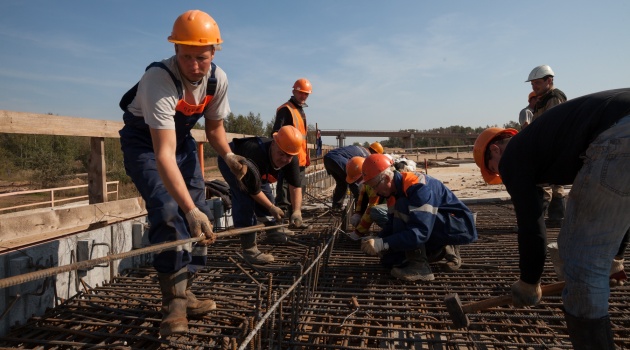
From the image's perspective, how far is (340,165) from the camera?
5.29 m

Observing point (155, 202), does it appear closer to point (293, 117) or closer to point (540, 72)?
point (293, 117)

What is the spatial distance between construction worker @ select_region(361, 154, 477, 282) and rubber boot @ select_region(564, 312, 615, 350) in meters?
1.45

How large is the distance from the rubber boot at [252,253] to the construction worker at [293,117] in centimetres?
159

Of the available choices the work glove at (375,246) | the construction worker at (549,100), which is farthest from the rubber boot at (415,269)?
the construction worker at (549,100)

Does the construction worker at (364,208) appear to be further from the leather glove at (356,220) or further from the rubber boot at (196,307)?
the rubber boot at (196,307)

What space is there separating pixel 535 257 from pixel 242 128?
130 ft

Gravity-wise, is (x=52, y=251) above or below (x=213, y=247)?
above

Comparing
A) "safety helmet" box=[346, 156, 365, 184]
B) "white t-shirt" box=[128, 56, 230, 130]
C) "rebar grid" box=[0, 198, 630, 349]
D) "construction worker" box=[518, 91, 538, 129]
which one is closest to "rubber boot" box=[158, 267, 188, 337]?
"rebar grid" box=[0, 198, 630, 349]

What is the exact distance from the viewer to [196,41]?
2.05 meters

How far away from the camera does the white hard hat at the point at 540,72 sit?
195 inches

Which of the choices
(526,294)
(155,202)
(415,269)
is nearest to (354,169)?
(415,269)

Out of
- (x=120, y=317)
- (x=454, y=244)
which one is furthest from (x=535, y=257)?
(x=120, y=317)

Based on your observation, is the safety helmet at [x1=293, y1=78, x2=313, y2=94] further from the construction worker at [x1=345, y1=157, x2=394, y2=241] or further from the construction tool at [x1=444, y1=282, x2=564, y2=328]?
the construction tool at [x1=444, y1=282, x2=564, y2=328]

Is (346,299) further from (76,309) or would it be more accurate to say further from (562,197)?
(562,197)
